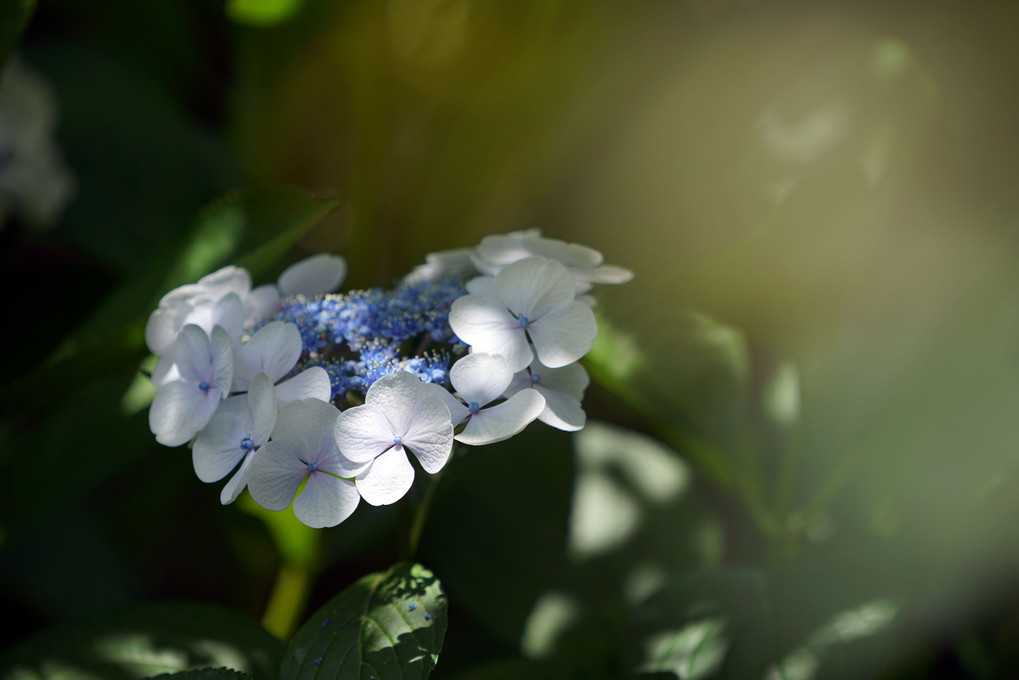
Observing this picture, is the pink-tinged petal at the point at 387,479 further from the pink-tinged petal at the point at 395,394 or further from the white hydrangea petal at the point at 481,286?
the white hydrangea petal at the point at 481,286

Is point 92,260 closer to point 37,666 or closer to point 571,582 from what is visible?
point 37,666

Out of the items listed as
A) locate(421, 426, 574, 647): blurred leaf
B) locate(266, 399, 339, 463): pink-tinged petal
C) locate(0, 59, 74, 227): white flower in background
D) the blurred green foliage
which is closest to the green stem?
the blurred green foliage

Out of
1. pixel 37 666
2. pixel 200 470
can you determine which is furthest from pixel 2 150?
pixel 200 470

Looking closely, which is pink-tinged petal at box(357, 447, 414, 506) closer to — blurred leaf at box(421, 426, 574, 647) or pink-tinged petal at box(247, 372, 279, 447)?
pink-tinged petal at box(247, 372, 279, 447)

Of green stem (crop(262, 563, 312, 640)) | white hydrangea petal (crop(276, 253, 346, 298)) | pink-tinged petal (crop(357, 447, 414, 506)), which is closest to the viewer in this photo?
pink-tinged petal (crop(357, 447, 414, 506))

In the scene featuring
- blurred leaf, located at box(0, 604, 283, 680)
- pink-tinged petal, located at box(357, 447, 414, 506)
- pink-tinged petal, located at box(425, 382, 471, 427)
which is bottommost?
blurred leaf, located at box(0, 604, 283, 680)

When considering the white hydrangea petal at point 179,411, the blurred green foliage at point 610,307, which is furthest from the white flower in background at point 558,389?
the white hydrangea petal at point 179,411
